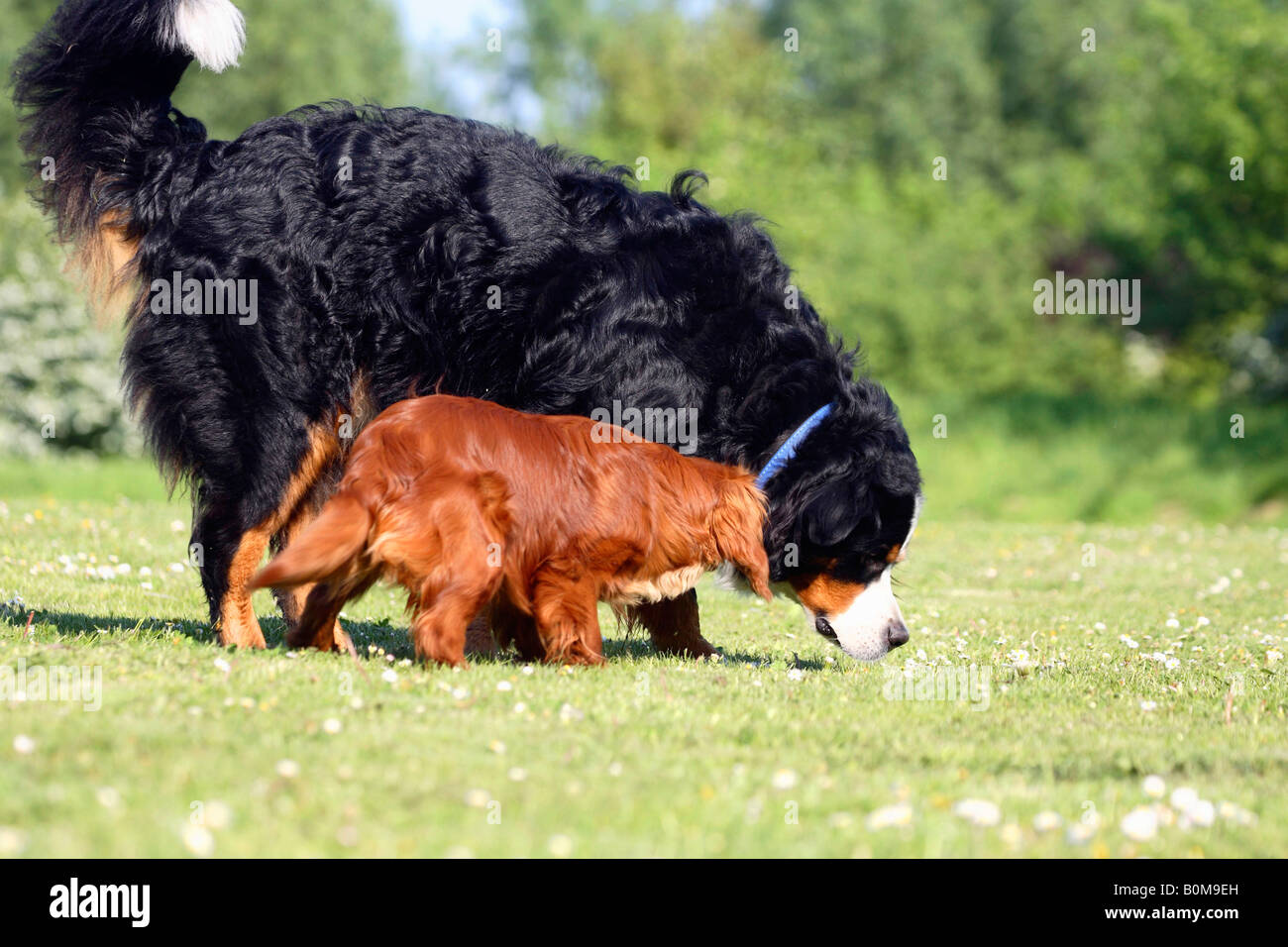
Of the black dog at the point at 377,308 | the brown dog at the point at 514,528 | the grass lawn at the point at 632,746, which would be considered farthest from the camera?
the black dog at the point at 377,308

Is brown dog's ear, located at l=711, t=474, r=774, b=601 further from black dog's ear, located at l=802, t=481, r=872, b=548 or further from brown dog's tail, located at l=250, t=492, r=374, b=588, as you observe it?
brown dog's tail, located at l=250, t=492, r=374, b=588

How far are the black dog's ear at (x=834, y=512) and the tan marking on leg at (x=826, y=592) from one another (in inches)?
12.2

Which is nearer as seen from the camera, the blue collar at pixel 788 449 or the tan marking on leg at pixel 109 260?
the blue collar at pixel 788 449

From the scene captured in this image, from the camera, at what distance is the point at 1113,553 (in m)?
12.4

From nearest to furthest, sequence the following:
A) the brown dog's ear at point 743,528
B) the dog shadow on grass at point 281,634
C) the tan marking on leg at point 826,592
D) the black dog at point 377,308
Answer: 1. the dog shadow on grass at point 281,634
2. the brown dog's ear at point 743,528
3. the black dog at point 377,308
4. the tan marking on leg at point 826,592

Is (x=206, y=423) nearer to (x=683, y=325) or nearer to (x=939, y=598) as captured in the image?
(x=683, y=325)

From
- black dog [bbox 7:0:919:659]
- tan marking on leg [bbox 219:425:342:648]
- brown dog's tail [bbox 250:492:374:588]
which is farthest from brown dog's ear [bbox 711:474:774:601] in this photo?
tan marking on leg [bbox 219:425:342:648]

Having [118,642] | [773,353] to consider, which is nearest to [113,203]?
[118,642]

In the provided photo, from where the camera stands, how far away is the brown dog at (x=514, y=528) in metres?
5.18

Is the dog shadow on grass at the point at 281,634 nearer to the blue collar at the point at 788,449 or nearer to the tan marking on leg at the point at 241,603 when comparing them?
the tan marking on leg at the point at 241,603

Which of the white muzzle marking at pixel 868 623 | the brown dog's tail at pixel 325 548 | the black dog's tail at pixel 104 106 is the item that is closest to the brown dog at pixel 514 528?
the brown dog's tail at pixel 325 548

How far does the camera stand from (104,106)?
6.26 meters

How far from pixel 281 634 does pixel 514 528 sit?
1.98 metres
